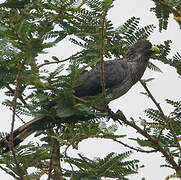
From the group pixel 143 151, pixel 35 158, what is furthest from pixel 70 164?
pixel 143 151

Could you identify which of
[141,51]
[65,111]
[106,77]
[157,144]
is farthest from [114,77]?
[65,111]

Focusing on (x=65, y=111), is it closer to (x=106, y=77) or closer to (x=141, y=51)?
(x=106, y=77)

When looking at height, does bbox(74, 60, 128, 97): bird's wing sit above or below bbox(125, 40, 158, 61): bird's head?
below

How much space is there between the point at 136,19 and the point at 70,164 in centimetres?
171

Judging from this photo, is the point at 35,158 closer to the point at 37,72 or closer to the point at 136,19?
the point at 37,72

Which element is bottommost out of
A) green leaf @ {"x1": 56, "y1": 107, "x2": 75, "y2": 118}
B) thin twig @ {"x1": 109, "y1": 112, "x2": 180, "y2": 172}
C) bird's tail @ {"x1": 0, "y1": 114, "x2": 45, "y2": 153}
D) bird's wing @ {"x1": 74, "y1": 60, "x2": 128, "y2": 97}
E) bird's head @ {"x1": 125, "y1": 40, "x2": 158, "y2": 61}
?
thin twig @ {"x1": 109, "y1": 112, "x2": 180, "y2": 172}

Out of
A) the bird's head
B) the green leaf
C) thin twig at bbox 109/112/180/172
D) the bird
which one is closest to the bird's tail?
the bird

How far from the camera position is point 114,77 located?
593 centimetres

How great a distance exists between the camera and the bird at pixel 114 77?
4629mm

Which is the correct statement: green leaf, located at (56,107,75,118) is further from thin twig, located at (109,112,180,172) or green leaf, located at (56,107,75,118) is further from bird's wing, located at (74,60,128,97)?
bird's wing, located at (74,60,128,97)

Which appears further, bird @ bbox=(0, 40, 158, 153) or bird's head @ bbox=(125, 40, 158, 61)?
bird's head @ bbox=(125, 40, 158, 61)

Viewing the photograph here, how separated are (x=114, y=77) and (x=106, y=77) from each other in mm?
118

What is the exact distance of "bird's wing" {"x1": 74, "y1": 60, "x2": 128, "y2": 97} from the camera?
18.0 feet

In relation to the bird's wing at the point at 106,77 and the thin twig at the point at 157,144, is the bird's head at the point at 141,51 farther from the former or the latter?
the thin twig at the point at 157,144
